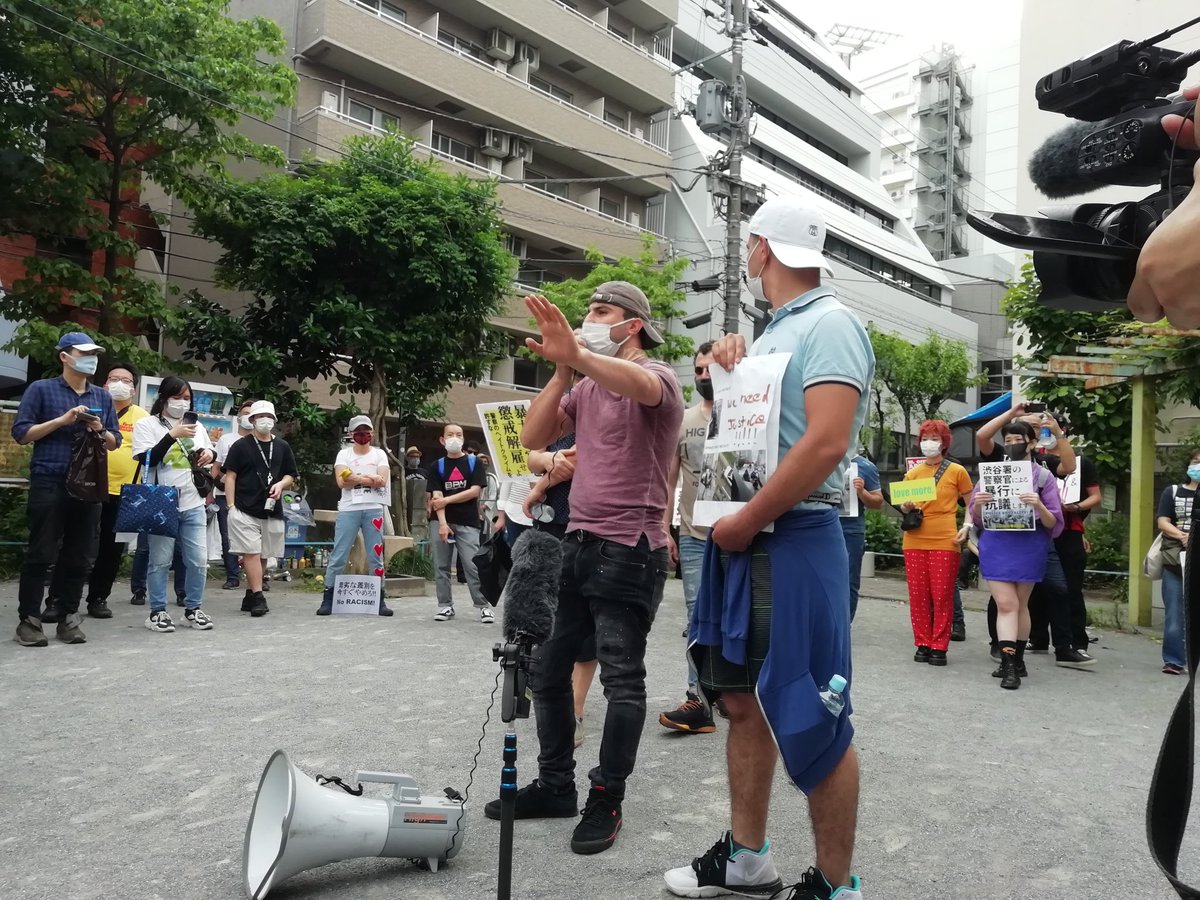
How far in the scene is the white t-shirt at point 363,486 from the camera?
31.1 ft

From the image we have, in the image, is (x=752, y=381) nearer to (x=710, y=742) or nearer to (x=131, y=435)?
(x=710, y=742)

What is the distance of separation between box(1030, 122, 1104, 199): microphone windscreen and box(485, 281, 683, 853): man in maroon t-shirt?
1607mm

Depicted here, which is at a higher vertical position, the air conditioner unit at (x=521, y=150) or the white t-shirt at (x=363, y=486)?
the air conditioner unit at (x=521, y=150)

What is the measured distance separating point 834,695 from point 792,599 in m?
0.27

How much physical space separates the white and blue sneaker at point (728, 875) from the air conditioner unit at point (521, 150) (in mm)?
27453

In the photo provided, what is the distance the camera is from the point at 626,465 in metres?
3.50

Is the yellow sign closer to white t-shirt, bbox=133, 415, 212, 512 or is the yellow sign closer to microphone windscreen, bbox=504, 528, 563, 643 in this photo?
microphone windscreen, bbox=504, 528, 563, 643

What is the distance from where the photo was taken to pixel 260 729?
4.61 m

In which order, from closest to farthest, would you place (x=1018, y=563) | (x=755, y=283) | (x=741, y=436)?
(x=741, y=436)
(x=755, y=283)
(x=1018, y=563)

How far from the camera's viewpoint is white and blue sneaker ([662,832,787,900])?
9.17ft

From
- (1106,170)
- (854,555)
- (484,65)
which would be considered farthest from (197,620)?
(484,65)

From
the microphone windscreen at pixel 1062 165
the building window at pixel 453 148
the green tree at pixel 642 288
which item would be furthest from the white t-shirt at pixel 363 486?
the building window at pixel 453 148

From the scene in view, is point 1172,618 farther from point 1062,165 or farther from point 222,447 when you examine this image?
point 222,447

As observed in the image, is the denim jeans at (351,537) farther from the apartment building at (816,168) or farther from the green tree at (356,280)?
the apartment building at (816,168)
